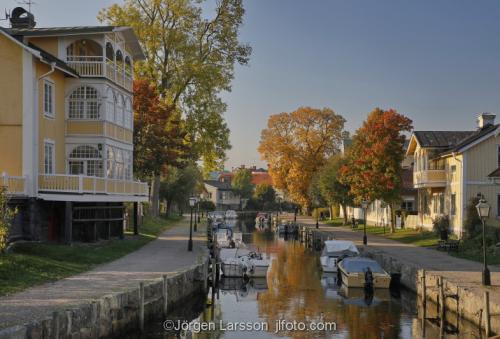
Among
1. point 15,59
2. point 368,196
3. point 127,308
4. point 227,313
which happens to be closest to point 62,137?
point 15,59

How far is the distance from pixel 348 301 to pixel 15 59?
20.2m

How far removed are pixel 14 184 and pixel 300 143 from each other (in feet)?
218

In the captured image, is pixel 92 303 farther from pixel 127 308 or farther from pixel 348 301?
pixel 348 301

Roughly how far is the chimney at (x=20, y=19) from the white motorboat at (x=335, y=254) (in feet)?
76.3

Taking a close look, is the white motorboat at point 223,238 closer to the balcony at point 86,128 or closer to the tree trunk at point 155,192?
the tree trunk at point 155,192

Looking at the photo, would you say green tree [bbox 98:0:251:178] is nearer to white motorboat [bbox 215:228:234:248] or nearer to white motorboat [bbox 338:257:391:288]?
white motorboat [bbox 215:228:234:248]

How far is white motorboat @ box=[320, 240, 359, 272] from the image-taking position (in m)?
40.5

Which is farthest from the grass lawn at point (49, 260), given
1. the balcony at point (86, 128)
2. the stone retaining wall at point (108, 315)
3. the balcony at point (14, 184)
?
the balcony at point (86, 128)

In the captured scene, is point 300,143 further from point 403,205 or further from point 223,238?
point 223,238

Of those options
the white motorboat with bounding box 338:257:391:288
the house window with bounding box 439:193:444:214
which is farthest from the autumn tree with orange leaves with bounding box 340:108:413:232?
the white motorboat with bounding box 338:257:391:288

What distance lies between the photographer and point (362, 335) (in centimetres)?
2331

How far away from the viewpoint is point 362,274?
109ft

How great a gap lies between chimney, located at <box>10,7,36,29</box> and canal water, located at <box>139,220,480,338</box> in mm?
19655

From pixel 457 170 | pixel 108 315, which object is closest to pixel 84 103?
pixel 108 315
